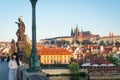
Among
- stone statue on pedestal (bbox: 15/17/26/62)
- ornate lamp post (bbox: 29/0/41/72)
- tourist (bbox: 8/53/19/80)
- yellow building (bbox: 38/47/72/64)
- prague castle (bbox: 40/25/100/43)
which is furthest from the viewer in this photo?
prague castle (bbox: 40/25/100/43)

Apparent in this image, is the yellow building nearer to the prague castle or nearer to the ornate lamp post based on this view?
the prague castle

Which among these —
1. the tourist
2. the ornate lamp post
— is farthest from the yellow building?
the tourist

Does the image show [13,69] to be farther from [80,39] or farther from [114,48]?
[80,39]

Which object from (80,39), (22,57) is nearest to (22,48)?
(22,57)

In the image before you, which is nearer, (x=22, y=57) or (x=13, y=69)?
(x=13, y=69)

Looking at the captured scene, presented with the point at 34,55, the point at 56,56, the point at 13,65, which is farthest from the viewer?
the point at 56,56

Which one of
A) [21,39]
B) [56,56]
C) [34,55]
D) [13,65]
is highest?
[21,39]

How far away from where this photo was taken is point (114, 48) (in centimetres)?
12938

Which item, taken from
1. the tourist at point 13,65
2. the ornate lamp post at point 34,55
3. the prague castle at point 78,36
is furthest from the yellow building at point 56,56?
the tourist at point 13,65

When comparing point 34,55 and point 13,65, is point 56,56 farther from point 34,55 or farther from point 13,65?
point 13,65

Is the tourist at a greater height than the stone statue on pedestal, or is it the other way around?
the stone statue on pedestal

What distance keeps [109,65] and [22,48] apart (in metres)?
54.6

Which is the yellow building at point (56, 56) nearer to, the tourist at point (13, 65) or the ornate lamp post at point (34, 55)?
the ornate lamp post at point (34, 55)

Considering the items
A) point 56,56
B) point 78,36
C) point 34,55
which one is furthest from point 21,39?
point 78,36
